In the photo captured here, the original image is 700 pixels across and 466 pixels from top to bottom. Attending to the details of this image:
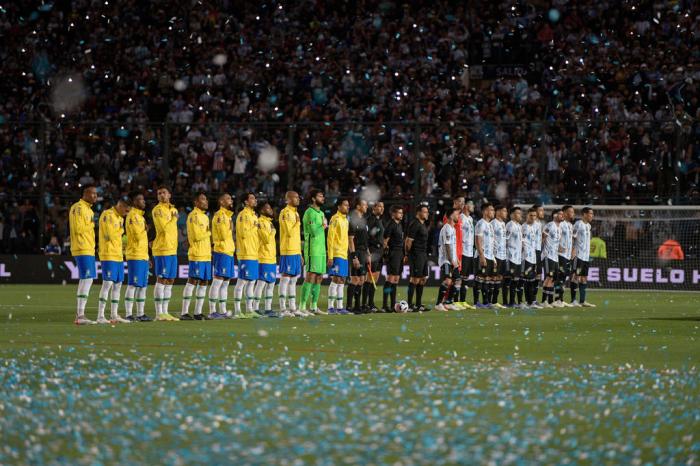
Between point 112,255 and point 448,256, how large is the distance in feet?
22.7

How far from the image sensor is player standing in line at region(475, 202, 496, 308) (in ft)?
75.3

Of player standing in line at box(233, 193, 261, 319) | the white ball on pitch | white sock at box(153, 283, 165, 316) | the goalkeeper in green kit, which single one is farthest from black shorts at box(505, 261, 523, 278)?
the white ball on pitch

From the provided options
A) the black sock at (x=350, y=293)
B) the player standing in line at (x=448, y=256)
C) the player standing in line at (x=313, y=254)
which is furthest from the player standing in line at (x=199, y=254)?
the player standing in line at (x=448, y=256)

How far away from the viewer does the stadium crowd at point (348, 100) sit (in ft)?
97.1

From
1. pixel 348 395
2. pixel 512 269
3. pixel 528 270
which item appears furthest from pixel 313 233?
pixel 348 395

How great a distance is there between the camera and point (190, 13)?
39062 millimetres

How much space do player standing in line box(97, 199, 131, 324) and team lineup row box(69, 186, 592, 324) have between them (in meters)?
0.02

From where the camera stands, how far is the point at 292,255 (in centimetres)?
2031

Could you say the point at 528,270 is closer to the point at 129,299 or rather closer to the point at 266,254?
the point at 266,254

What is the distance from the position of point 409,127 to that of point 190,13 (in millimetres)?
11832

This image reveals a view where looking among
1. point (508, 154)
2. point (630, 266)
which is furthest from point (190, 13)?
point (630, 266)

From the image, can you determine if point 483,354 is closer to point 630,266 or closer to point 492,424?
point 492,424

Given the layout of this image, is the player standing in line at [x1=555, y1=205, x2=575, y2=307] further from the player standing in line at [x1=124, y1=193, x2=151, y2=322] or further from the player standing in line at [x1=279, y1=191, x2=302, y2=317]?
the player standing in line at [x1=124, y1=193, x2=151, y2=322]

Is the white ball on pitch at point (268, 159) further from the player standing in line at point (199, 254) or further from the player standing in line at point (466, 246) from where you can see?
the player standing in line at point (199, 254)
